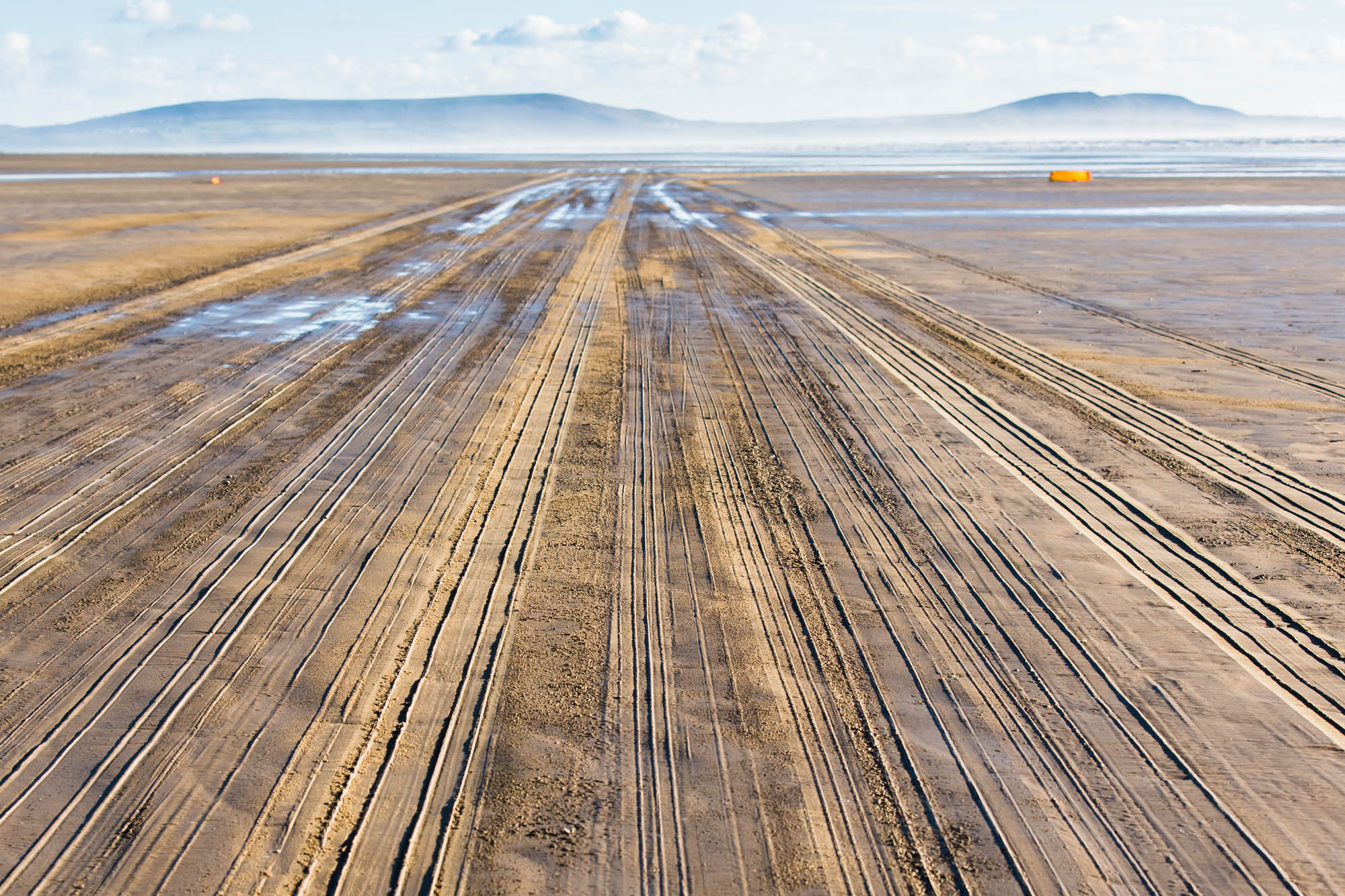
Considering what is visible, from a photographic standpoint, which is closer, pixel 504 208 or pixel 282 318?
pixel 282 318

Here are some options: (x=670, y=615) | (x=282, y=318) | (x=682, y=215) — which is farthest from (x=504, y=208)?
(x=670, y=615)

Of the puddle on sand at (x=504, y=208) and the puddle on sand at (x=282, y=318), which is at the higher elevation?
the puddle on sand at (x=504, y=208)

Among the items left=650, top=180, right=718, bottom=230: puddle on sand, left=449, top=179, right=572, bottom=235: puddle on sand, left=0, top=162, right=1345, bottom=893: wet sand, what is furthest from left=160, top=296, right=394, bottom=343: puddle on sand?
left=650, top=180, right=718, bottom=230: puddle on sand

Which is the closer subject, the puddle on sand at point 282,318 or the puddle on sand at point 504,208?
the puddle on sand at point 282,318

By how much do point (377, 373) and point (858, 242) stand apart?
1590 centimetres

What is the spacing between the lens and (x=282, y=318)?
1369cm

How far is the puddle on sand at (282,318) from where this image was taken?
497 inches

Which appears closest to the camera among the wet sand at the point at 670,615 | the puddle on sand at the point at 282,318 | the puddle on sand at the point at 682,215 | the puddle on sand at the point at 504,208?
the wet sand at the point at 670,615

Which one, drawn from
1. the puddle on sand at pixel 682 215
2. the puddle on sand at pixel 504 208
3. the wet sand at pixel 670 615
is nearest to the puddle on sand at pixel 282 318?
the wet sand at pixel 670 615

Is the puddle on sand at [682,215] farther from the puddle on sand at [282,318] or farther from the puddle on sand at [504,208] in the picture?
the puddle on sand at [282,318]

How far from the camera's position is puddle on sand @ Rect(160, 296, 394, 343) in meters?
12.6

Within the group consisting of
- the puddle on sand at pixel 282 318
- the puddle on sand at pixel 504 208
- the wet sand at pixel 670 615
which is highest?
the puddle on sand at pixel 504 208

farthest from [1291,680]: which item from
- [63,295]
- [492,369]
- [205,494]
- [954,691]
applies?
[63,295]

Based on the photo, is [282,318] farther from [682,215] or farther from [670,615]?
[682,215]
